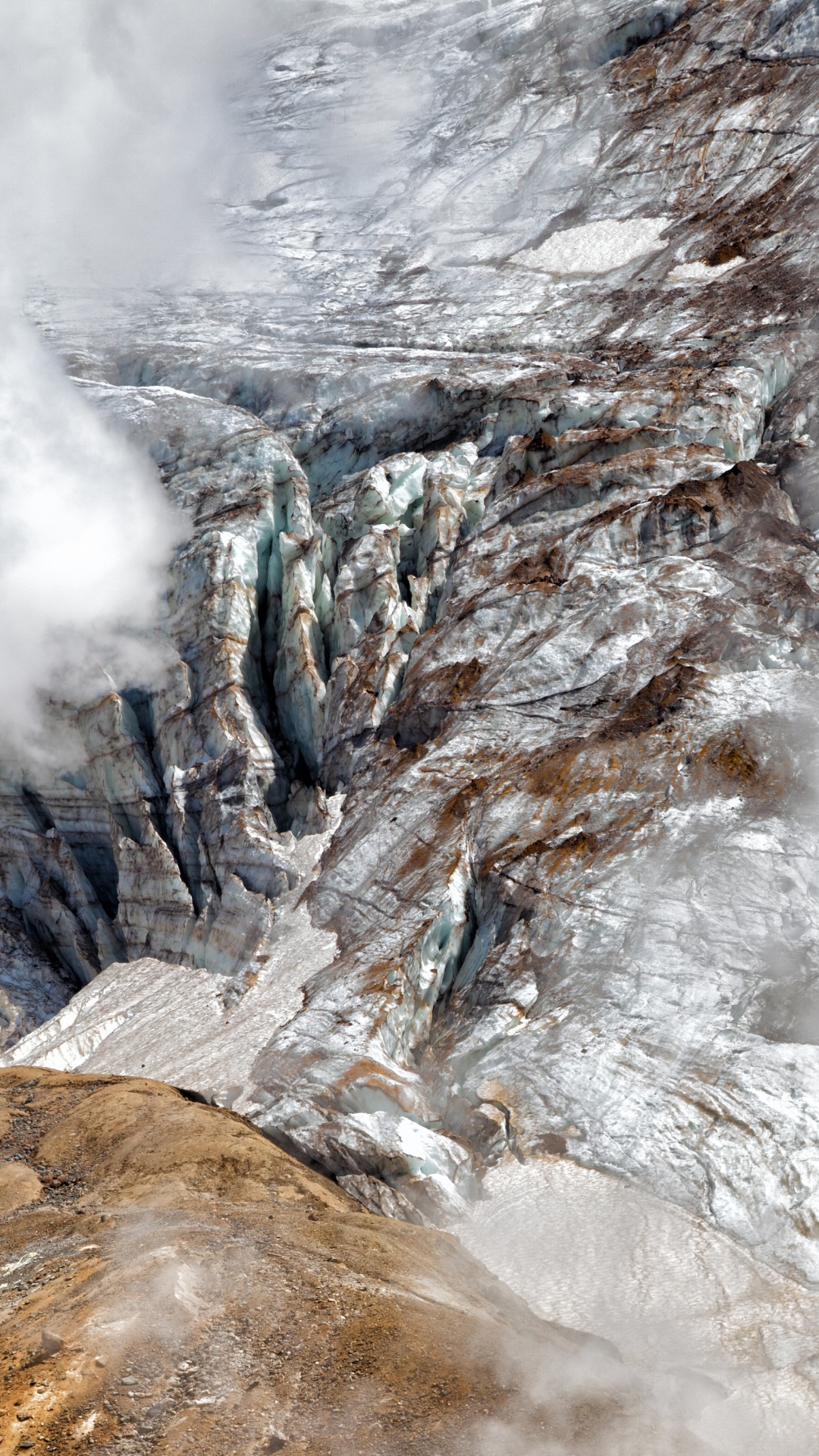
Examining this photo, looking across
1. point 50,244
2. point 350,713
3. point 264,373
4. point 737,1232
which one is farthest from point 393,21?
point 737,1232

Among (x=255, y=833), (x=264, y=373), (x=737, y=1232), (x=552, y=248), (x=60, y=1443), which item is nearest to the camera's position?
(x=60, y=1443)

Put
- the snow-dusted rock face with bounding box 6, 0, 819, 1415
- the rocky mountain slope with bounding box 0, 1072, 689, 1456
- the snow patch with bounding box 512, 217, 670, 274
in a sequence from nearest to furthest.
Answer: the rocky mountain slope with bounding box 0, 1072, 689, 1456 → the snow-dusted rock face with bounding box 6, 0, 819, 1415 → the snow patch with bounding box 512, 217, 670, 274

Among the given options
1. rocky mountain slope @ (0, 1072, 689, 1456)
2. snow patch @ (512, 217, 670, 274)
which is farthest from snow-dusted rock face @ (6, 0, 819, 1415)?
rocky mountain slope @ (0, 1072, 689, 1456)

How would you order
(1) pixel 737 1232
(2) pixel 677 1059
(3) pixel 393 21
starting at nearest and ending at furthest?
(1) pixel 737 1232 → (2) pixel 677 1059 → (3) pixel 393 21

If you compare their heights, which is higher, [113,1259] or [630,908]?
[113,1259]

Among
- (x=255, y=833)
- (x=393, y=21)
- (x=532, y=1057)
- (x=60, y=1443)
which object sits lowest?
(x=255, y=833)

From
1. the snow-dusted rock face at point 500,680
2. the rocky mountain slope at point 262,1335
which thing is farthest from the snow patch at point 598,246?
→ the rocky mountain slope at point 262,1335

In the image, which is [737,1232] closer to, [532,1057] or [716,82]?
[532,1057]

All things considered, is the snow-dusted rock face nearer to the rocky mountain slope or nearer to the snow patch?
the snow patch

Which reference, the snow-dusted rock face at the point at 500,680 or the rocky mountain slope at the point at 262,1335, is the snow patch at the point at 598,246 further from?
the rocky mountain slope at the point at 262,1335
